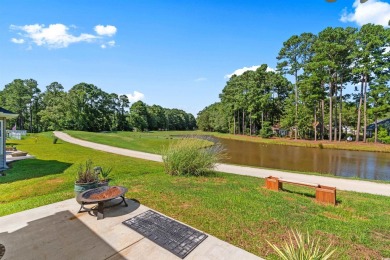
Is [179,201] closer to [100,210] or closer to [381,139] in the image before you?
[100,210]

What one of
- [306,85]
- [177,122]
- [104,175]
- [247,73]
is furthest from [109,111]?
[104,175]

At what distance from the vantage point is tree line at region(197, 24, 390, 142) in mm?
22906

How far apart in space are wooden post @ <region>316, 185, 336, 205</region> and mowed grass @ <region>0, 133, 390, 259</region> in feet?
0.61

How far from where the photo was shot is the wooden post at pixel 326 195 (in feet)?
16.5

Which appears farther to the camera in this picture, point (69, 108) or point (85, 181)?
point (69, 108)

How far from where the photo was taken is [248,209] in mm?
4367

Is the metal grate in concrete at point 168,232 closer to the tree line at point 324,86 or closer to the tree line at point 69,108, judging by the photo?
the tree line at point 324,86

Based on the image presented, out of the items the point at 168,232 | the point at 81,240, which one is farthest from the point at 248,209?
the point at 81,240

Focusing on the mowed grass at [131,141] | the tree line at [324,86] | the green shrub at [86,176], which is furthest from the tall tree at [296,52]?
the green shrub at [86,176]

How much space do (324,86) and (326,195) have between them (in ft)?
94.1

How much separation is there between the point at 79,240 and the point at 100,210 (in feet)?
2.42

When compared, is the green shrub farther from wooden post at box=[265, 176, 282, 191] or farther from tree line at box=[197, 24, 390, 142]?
tree line at box=[197, 24, 390, 142]

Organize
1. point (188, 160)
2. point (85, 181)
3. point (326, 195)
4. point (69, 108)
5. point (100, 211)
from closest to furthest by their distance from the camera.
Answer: point (100, 211)
point (85, 181)
point (326, 195)
point (188, 160)
point (69, 108)

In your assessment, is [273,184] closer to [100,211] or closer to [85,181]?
[100,211]
